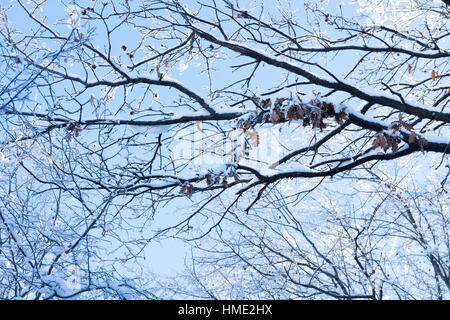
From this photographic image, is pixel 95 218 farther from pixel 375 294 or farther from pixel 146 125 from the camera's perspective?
pixel 375 294

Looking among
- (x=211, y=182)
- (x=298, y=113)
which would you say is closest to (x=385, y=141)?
(x=298, y=113)

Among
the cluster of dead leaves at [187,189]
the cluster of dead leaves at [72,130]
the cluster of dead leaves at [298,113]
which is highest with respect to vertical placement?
the cluster of dead leaves at [72,130]

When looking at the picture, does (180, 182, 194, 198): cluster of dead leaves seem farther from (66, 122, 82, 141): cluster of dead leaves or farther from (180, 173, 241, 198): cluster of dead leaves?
(66, 122, 82, 141): cluster of dead leaves

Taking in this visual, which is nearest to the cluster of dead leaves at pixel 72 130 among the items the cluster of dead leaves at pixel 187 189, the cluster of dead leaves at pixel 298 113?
the cluster of dead leaves at pixel 187 189

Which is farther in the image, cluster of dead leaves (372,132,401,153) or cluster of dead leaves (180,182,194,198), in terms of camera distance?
cluster of dead leaves (180,182,194,198)

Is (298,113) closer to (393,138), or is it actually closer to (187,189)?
(393,138)

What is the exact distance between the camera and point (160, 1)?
6809 mm

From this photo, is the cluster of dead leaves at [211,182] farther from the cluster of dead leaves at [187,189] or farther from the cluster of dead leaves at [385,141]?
the cluster of dead leaves at [385,141]

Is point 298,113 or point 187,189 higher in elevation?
point 298,113

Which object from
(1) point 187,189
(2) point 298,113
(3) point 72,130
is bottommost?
(1) point 187,189

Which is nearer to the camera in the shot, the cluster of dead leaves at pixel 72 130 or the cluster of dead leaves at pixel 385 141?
the cluster of dead leaves at pixel 385 141

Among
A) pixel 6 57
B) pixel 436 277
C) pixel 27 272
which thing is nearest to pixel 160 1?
pixel 6 57

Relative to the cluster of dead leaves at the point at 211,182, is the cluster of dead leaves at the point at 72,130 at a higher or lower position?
higher

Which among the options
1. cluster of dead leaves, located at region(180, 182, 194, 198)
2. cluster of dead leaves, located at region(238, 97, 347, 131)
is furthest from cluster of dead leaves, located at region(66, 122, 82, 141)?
cluster of dead leaves, located at region(238, 97, 347, 131)
